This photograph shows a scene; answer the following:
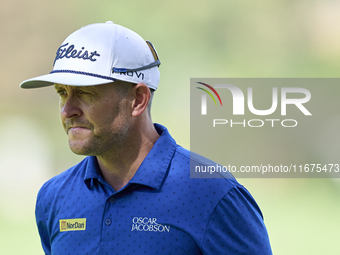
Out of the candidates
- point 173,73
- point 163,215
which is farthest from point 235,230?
point 173,73

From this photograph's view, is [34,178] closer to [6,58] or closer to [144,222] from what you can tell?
[6,58]

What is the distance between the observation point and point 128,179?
155 cm

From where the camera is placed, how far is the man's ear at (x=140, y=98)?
1.54 m

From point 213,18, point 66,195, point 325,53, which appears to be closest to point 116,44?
point 66,195

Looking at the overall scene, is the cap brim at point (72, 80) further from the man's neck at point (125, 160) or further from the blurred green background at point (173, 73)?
the blurred green background at point (173, 73)

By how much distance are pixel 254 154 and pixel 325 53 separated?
66.0 inches

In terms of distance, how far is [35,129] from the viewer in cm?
522

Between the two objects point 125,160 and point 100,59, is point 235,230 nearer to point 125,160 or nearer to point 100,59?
point 125,160

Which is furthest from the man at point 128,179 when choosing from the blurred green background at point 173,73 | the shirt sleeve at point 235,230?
the blurred green background at point 173,73

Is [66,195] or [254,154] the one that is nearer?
[66,195]

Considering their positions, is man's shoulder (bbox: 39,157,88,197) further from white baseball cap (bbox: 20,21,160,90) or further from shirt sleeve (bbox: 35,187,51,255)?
white baseball cap (bbox: 20,21,160,90)

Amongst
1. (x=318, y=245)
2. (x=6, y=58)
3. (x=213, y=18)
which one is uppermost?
(x=213, y=18)

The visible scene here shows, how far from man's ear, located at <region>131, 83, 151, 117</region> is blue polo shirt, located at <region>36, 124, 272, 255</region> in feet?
0.41

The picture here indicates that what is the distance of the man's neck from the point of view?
155 cm
